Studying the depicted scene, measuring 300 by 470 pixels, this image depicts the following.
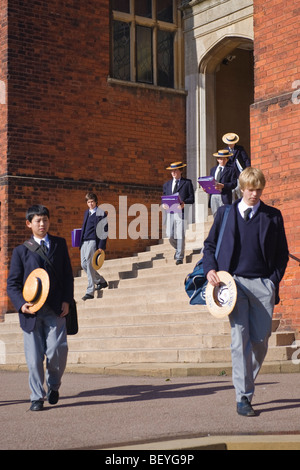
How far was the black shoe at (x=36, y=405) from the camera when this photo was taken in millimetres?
7340

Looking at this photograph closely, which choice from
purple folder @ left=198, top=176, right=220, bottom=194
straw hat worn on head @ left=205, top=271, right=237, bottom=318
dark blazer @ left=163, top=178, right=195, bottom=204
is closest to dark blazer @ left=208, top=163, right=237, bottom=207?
purple folder @ left=198, top=176, right=220, bottom=194

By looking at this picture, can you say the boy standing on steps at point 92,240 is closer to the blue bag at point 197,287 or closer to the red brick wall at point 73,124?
the red brick wall at point 73,124

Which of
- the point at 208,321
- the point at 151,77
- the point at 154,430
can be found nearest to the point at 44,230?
the point at 154,430

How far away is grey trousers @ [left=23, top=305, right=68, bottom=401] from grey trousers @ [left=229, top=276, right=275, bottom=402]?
1709 millimetres

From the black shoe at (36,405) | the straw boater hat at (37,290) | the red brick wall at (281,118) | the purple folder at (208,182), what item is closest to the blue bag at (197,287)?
the straw boater hat at (37,290)

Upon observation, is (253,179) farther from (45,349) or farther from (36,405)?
(36,405)

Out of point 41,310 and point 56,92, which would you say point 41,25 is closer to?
point 56,92

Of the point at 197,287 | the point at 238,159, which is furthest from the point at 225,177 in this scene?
the point at 197,287

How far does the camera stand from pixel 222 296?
6.61m

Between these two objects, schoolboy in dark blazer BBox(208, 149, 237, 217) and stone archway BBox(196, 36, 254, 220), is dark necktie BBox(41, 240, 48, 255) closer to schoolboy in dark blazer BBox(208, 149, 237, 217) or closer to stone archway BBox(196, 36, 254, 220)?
schoolboy in dark blazer BBox(208, 149, 237, 217)

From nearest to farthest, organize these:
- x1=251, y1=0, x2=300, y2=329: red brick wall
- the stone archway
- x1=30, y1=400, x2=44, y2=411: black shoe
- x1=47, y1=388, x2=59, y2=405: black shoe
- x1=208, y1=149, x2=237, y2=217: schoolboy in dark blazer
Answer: x1=30, y1=400, x2=44, y2=411: black shoe < x1=47, y1=388, x2=59, y2=405: black shoe < x1=251, y1=0, x2=300, y2=329: red brick wall < x1=208, y1=149, x2=237, y2=217: schoolboy in dark blazer < the stone archway

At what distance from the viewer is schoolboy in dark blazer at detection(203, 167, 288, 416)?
664 cm

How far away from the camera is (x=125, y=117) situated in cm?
1777

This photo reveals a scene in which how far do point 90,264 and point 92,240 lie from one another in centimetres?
44
